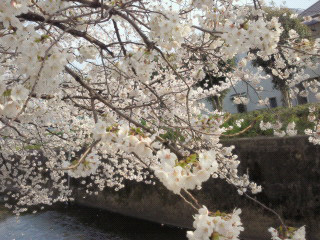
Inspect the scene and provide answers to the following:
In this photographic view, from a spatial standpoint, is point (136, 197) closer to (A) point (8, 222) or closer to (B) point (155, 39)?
(A) point (8, 222)

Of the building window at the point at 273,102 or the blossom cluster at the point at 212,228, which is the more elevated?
the building window at the point at 273,102

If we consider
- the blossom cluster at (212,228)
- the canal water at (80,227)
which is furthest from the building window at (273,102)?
the blossom cluster at (212,228)

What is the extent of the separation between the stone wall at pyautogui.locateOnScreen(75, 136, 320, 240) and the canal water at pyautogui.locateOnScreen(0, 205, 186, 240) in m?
0.70

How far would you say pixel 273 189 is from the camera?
659cm

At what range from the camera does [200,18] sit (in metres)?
3.37

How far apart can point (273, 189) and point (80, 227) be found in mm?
5502

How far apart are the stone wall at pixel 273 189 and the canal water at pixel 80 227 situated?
27.5 inches

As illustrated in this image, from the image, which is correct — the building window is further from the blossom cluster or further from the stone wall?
the blossom cluster

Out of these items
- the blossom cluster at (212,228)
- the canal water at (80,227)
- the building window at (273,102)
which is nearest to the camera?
the blossom cluster at (212,228)

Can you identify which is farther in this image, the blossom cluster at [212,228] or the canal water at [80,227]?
the canal water at [80,227]

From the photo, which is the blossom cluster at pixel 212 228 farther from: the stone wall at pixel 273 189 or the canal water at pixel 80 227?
the canal water at pixel 80 227

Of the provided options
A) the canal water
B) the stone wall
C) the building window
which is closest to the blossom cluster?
the stone wall

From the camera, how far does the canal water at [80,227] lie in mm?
8140

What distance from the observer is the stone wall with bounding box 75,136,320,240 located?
240 inches
